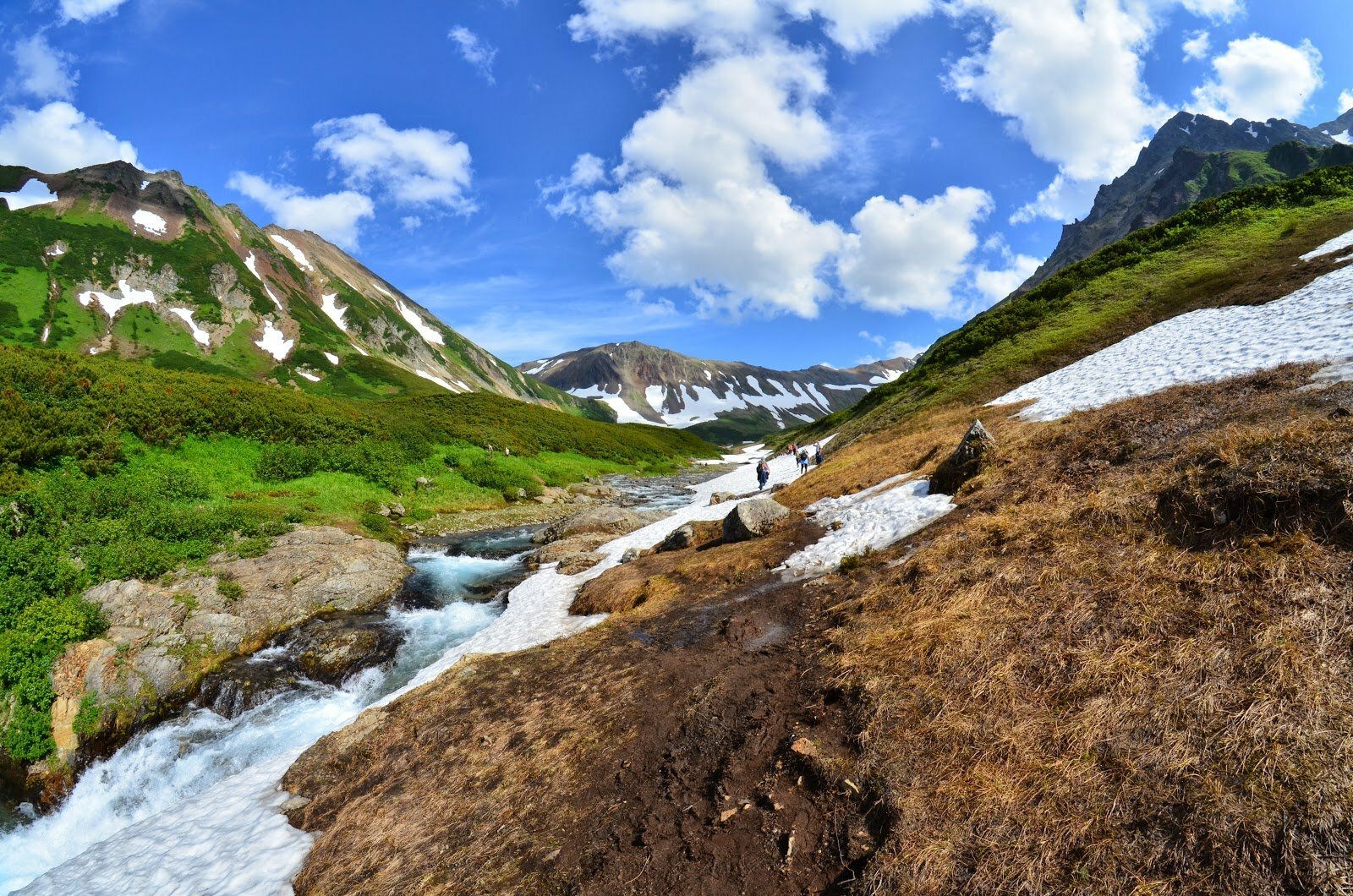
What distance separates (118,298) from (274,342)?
2187cm

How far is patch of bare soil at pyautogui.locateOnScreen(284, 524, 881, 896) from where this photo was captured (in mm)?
5598

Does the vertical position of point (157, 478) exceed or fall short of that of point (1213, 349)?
it exceeds it

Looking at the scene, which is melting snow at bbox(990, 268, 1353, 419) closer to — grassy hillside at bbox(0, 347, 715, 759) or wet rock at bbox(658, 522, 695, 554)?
wet rock at bbox(658, 522, 695, 554)

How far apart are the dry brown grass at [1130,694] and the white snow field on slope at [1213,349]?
23.3ft

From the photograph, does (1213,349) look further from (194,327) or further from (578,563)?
(194,327)

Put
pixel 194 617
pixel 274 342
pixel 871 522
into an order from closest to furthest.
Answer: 1. pixel 194 617
2. pixel 871 522
3. pixel 274 342

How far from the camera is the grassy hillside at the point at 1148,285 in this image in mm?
28078

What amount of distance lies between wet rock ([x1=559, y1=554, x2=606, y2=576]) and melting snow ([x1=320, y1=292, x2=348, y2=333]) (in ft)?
450

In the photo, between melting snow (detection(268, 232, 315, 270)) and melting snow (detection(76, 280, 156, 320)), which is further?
melting snow (detection(268, 232, 315, 270))

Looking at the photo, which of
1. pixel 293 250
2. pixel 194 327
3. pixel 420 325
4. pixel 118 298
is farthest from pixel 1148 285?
pixel 293 250

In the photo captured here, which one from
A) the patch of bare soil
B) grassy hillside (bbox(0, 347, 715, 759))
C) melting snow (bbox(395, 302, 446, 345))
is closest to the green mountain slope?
melting snow (bbox(395, 302, 446, 345))

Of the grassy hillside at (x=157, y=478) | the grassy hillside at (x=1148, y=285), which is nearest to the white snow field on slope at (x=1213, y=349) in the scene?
the grassy hillside at (x=1148, y=285)

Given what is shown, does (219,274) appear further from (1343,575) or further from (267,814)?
(1343,575)

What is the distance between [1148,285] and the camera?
34719 millimetres
